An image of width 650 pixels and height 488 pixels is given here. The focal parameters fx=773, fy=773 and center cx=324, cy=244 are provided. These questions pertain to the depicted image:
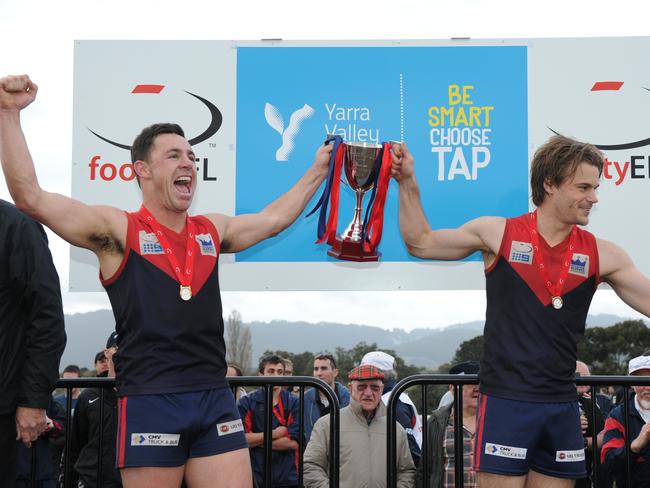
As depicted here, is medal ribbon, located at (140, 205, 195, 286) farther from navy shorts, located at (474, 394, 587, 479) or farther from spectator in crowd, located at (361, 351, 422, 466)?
spectator in crowd, located at (361, 351, 422, 466)

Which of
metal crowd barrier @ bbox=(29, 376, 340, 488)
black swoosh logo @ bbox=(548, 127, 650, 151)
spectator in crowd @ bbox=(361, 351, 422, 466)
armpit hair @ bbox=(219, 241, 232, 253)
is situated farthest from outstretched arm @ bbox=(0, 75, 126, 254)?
black swoosh logo @ bbox=(548, 127, 650, 151)

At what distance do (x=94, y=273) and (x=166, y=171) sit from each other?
3.00 m

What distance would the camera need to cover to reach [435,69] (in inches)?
258

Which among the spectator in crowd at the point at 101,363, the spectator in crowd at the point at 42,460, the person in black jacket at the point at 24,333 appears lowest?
the spectator in crowd at the point at 42,460

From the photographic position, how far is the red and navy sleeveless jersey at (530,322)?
362cm

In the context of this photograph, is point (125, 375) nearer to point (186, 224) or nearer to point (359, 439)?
point (186, 224)

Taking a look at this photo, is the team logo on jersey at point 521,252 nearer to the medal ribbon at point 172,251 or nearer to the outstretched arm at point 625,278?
the outstretched arm at point 625,278

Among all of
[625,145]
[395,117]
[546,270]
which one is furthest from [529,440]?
[625,145]

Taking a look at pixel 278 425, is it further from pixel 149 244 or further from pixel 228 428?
pixel 149 244

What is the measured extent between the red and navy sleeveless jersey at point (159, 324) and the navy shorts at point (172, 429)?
5 centimetres

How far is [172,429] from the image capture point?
3215 millimetres

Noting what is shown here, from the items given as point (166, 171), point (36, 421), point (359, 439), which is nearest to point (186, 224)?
point (166, 171)

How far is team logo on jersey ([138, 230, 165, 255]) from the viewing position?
3.40 metres

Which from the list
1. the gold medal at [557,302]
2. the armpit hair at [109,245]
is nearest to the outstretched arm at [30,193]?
the armpit hair at [109,245]
